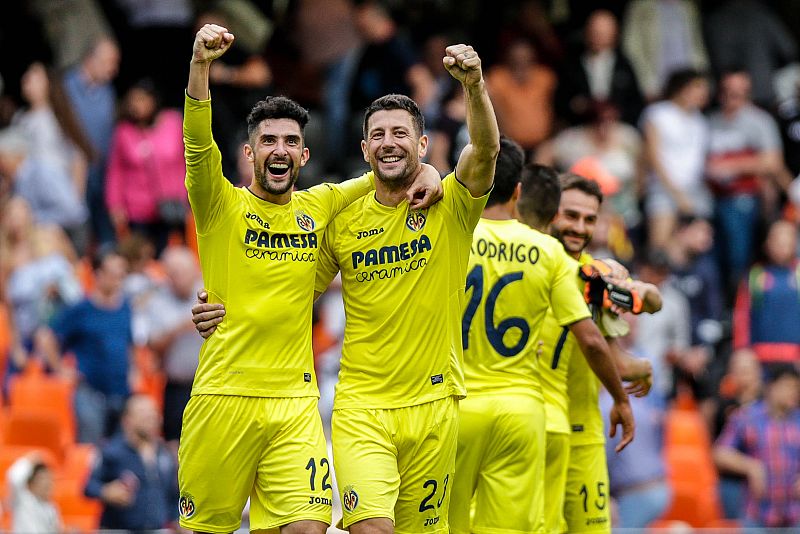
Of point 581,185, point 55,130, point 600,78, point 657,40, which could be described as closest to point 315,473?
point 581,185

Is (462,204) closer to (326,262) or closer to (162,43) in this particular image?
Answer: (326,262)

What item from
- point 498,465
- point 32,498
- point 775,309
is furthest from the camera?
point 775,309

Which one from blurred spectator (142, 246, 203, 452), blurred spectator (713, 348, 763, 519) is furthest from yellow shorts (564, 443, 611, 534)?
blurred spectator (713, 348, 763, 519)

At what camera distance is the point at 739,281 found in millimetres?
18969

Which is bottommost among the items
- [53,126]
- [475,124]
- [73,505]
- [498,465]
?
[73,505]

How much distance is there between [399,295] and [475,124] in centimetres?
106

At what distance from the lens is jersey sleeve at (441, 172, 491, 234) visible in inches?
363

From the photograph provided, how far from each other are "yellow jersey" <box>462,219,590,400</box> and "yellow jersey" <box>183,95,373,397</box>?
4.10 ft

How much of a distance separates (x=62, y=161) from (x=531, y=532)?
31.4 feet

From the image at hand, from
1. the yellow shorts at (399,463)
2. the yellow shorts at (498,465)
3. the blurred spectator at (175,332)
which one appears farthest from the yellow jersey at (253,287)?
the blurred spectator at (175,332)

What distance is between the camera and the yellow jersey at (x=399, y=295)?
911 cm

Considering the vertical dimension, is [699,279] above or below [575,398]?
above

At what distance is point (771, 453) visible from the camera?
610 inches

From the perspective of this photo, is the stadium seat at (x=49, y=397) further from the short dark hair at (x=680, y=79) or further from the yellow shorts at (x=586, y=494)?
the short dark hair at (x=680, y=79)
